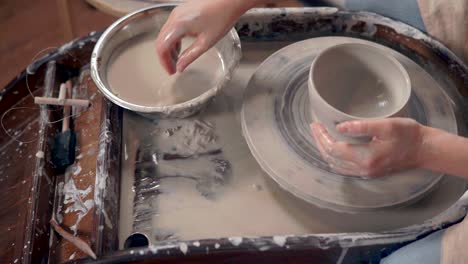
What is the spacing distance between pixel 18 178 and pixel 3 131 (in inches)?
5.5

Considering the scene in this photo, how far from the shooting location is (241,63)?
1175 mm

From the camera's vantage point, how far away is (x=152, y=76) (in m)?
1.08

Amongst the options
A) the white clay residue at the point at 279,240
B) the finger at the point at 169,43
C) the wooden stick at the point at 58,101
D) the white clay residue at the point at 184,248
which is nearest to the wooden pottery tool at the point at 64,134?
the wooden stick at the point at 58,101

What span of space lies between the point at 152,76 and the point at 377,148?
1.78 ft

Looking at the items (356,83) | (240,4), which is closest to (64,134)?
(240,4)

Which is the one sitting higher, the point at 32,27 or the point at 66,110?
the point at 66,110

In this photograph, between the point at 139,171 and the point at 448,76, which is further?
the point at 448,76

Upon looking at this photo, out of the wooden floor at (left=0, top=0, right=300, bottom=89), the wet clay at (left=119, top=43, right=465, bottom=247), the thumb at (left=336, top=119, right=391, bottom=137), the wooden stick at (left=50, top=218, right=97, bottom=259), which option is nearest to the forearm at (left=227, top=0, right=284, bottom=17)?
the wet clay at (left=119, top=43, right=465, bottom=247)

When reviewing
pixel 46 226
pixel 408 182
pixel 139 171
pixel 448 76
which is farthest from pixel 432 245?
pixel 46 226

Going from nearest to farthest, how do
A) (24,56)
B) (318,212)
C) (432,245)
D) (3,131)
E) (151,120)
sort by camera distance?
(432,245) < (318,212) < (151,120) < (3,131) < (24,56)

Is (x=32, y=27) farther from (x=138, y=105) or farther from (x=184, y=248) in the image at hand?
(x=184, y=248)

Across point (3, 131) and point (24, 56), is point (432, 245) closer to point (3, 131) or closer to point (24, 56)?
point (3, 131)

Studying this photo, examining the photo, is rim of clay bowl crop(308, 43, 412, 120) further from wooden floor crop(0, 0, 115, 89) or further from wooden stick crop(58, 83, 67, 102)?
wooden floor crop(0, 0, 115, 89)

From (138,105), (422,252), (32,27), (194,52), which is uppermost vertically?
(194,52)
